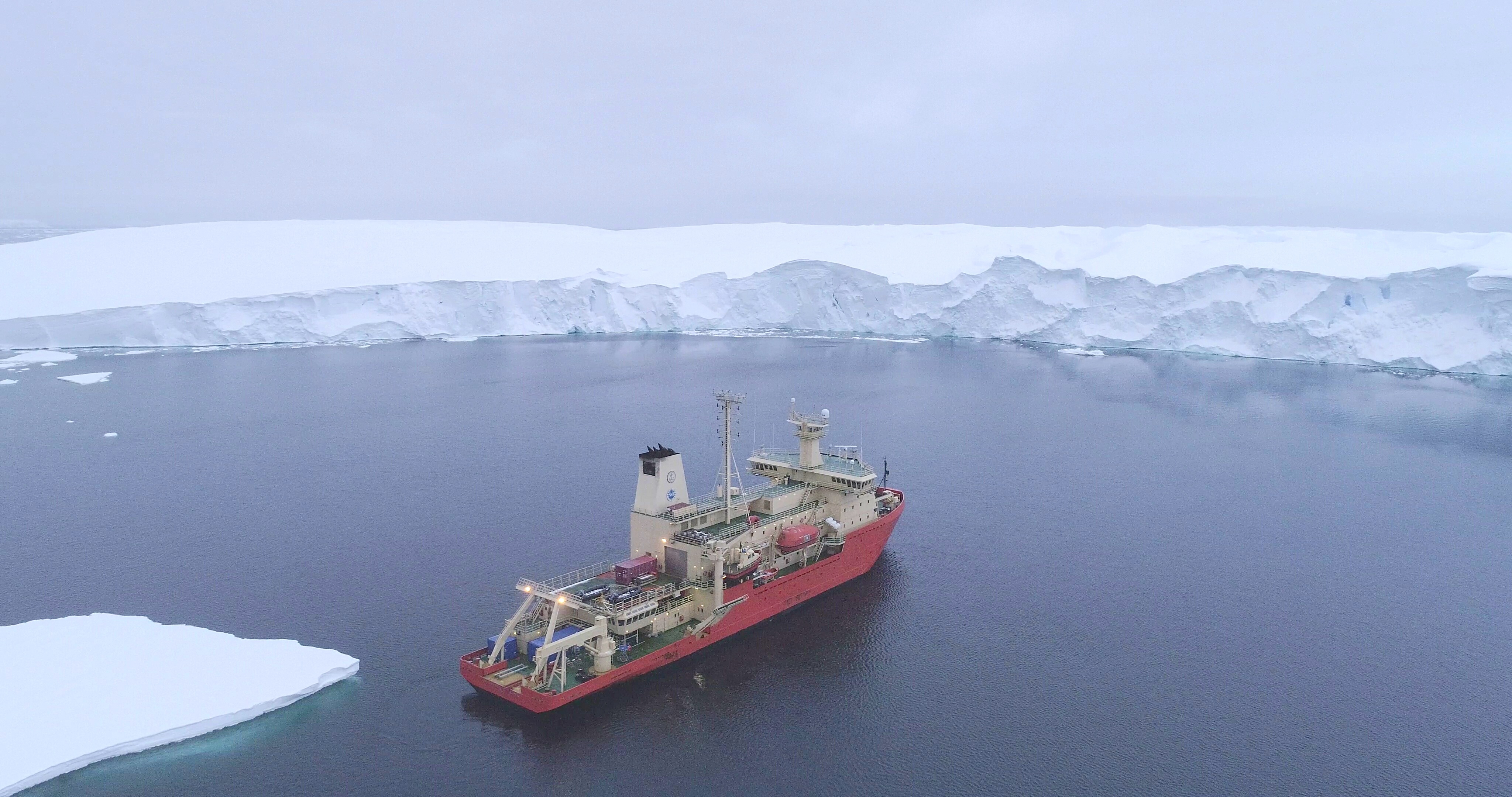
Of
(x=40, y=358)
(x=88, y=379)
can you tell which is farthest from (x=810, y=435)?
(x=40, y=358)

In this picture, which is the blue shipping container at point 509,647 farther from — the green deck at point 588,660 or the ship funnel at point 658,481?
the ship funnel at point 658,481

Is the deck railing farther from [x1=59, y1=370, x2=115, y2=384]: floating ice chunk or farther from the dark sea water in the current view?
[x1=59, y1=370, x2=115, y2=384]: floating ice chunk

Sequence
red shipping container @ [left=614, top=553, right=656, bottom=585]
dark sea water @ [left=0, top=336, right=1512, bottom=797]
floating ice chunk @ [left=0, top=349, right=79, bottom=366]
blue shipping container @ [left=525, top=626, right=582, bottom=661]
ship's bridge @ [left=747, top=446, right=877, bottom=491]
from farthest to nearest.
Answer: floating ice chunk @ [left=0, top=349, right=79, bottom=366] < ship's bridge @ [left=747, top=446, right=877, bottom=491] < red shipping container @ [left=614, top=553, right=656, bottom=585] < blue shipping container @ [left=525, top=626, right=582, bottom=661] < dark sea water @ [left=0, top=336, right=1512, bottom=797]

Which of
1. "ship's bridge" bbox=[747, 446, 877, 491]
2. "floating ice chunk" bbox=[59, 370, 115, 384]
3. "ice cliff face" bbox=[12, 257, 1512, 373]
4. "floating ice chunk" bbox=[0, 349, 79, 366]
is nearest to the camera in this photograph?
"ship's bridge" bbox=[747, 446, 877, 491]

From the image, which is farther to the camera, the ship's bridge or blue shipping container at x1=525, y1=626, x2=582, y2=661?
the ship's bridge

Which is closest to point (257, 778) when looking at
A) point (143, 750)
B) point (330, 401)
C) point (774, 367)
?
point (143, 750)

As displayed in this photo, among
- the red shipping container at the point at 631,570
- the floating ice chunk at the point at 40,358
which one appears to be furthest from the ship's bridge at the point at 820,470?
the floating ice chunk at the point at 40,358

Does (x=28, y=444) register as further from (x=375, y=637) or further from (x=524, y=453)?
(x=375, y=637)

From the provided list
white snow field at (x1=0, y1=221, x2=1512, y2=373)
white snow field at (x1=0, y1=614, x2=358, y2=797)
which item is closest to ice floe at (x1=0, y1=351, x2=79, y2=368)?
white snow field at (x1=0, y1=221, x2=1512, y2=373)
